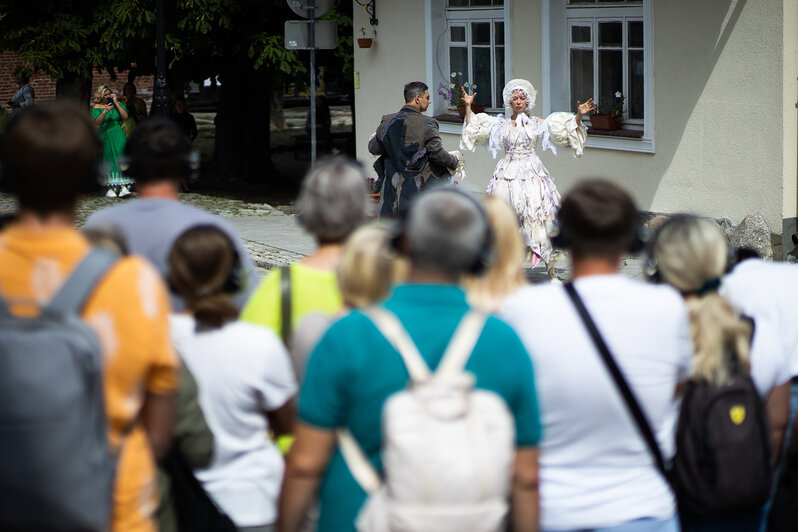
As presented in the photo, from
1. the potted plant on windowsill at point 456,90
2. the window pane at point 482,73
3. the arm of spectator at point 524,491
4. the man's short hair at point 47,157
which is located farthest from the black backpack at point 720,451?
the window pane at point 482,73

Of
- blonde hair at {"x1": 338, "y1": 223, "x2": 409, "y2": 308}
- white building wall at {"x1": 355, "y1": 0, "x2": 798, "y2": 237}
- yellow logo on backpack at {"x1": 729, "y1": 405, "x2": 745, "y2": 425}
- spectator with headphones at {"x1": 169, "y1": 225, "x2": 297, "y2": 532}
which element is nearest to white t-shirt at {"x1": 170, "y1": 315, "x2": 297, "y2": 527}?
spectator with headphones at {"x1": 169, "y1": 225, "x2": 297, "y2": 532}

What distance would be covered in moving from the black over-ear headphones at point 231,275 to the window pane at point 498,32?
11959 millimetres

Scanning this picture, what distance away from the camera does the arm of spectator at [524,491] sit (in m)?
2.90

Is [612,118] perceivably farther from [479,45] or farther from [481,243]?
[481,243]

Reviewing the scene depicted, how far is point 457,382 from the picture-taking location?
2699 mm

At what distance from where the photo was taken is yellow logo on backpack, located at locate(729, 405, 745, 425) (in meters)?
3.32

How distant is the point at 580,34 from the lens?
13.7m

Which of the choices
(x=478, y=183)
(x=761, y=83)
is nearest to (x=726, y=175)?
(x=761, y=83)

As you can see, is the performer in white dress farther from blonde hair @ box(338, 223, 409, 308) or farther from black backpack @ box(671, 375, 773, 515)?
blonde hair @ box(338, 223, 409, 308)

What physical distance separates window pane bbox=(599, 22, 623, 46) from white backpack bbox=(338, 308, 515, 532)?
10880 millimetres

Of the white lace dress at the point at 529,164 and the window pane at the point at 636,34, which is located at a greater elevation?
the window pane at the point at 636,34

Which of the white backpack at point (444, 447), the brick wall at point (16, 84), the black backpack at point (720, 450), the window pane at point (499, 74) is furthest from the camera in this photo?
the brick wall at point (16, 84)

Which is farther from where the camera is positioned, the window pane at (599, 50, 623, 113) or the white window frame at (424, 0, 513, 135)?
the white window frame at (424, 0, 513, 135)

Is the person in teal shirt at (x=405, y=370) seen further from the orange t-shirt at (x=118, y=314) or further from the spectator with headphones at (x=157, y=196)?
the spectator with headphones at (x=157, y=196)
